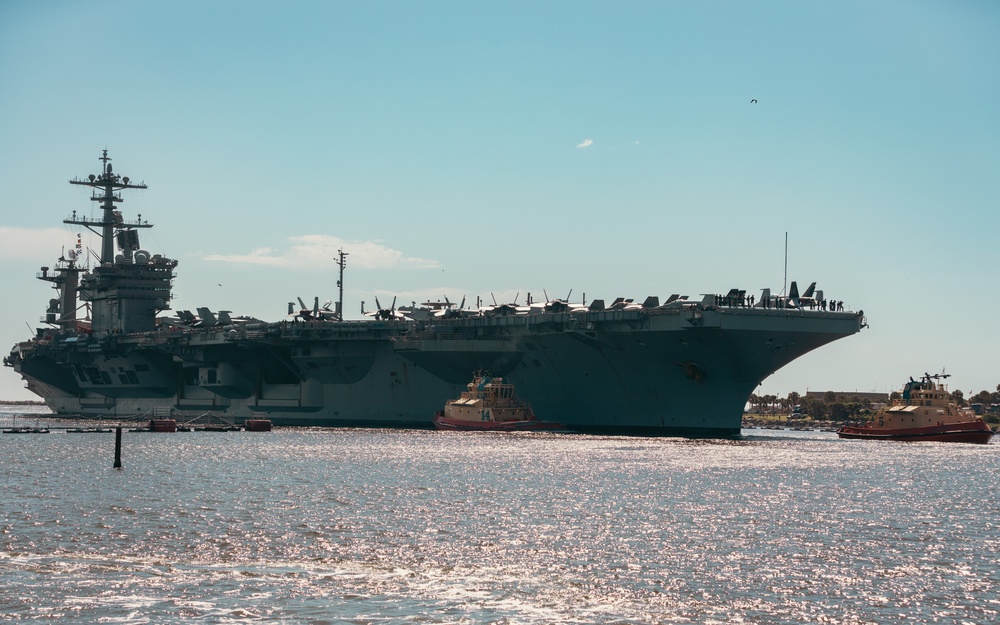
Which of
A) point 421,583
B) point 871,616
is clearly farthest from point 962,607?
point 421,583

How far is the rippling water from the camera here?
15180mm

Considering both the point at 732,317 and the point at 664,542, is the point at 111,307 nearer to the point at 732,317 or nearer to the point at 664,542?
the point at 732,317

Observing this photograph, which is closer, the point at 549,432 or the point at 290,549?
the point at 290,549

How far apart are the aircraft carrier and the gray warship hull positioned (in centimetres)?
8

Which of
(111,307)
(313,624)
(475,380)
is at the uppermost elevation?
(111,307)

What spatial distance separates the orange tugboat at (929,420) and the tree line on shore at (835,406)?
1961 inches

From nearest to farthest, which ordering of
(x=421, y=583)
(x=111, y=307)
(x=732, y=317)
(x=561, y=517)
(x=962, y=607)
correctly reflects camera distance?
1. (x=962, y=607)
2. (x=421, y=583)
3. (x=561, y=517)
4. (x=732, y=317)
5. (x=111, y=307)

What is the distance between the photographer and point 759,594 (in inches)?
632

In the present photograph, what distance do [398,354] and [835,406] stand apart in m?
72.1

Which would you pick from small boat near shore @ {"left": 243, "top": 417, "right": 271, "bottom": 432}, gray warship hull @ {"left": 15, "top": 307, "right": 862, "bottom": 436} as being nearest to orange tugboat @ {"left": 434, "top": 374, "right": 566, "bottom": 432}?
gray warship hull @ {"left": 15, "top": 307, "right": 862, "bottom": 436}

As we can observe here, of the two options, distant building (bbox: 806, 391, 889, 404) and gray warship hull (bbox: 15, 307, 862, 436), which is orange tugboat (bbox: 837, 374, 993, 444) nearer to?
gray warship hull (bbox: 15, 307, 862, 436)

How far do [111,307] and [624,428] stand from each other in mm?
41083

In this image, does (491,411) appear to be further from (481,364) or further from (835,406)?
(835,406)

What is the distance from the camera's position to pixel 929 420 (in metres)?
50.2
